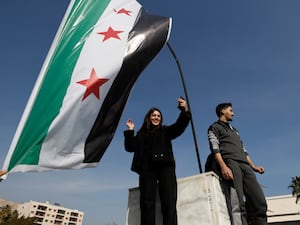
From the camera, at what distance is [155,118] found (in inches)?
140

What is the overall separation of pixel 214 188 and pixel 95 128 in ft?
5.33

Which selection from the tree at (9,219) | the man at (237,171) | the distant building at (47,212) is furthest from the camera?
the distant building at (47,212)

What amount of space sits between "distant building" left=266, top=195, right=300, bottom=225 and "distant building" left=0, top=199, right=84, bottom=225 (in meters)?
64.5


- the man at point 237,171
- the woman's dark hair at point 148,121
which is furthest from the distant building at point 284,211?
the woman's dark hair at point 148,121

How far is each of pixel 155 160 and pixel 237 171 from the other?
43.3 inches

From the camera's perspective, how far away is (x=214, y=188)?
285 cm

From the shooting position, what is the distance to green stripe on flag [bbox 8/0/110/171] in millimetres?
2847

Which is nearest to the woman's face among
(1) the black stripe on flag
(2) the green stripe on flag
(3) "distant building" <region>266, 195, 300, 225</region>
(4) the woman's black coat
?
(4) the woman's black coat

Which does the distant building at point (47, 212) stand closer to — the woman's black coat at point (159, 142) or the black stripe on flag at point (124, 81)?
the woman's black coat at point (159, 142)

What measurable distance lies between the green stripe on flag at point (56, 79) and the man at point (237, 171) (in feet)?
7.20

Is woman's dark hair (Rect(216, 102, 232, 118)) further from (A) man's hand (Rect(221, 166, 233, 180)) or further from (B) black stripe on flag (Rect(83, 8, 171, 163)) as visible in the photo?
(B) black stripe on flag (Rect(83, 8, 171, 163))

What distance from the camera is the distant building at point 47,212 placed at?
74.4m

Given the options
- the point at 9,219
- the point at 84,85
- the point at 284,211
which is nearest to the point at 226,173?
the point at 84,85

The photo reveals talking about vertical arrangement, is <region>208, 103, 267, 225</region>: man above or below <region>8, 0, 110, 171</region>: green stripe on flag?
below
